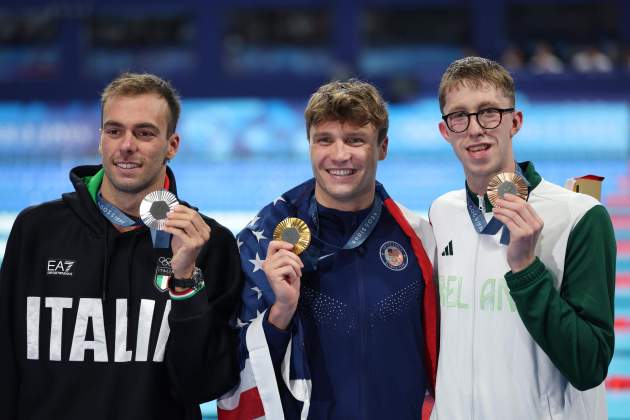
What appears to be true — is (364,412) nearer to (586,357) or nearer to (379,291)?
(379,291)

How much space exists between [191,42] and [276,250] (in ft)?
51.8

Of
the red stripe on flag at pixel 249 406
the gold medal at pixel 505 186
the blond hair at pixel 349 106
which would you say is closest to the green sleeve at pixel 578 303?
the gold medal at pixel 505 186

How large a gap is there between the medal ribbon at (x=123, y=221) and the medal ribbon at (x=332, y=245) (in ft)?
1.52

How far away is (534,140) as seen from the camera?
39.4 feet

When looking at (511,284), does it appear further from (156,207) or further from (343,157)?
(156,207)

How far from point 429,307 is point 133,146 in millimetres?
1098

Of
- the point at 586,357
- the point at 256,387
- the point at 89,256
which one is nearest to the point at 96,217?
the point at 89,256

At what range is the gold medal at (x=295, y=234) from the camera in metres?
2.55

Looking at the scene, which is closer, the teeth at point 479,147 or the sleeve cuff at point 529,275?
the sleeve cuff at point 529,275

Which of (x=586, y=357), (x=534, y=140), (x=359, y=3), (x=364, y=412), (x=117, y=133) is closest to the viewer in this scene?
(x=586, y=357)

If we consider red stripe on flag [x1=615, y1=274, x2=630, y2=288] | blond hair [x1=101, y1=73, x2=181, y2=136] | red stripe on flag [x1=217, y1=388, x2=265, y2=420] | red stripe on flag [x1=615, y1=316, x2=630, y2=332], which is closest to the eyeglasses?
blond hair [x1=101, y1=73, x2=181, y2=136]

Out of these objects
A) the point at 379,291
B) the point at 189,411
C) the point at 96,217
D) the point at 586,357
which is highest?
the point at 96,217

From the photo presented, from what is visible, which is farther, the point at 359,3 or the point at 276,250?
the point at 359,3

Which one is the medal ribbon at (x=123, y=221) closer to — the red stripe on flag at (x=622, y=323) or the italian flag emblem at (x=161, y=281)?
the italian flag emblem at (x=161, y=281)
